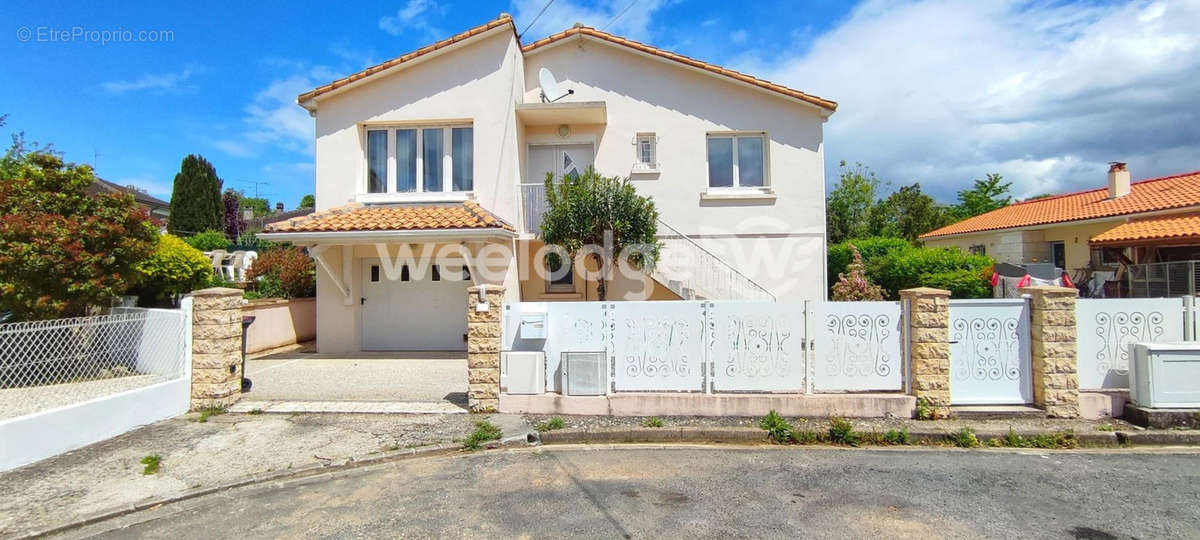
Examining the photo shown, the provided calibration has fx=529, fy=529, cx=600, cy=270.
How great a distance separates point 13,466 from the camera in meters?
5.06

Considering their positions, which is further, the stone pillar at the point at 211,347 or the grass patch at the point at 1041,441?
the stone pillar at the point at 211,347

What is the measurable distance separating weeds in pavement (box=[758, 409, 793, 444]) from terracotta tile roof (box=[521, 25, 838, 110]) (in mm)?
8360

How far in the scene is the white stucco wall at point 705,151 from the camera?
12.1 metres

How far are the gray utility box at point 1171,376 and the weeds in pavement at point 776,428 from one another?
4.07 metres

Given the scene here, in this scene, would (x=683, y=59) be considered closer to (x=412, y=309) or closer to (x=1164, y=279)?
(x=412, y=309)

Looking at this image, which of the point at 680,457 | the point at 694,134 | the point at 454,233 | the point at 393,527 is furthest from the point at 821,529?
the point at 694,134

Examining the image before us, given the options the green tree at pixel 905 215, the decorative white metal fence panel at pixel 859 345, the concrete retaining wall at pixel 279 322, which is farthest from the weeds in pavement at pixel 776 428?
the green tree at pixel 905 215

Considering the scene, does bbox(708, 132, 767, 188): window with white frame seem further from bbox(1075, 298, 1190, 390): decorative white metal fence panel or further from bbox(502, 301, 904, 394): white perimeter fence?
bbox(1075, 298, 1190, 390): decorative white metal fence panel

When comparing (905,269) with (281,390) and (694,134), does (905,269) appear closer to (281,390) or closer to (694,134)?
(694,134)

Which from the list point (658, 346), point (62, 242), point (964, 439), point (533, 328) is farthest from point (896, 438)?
point (62, 242)

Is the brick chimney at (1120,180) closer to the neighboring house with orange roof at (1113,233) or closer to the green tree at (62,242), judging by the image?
the neighboring house with orange roof at (1113,233)

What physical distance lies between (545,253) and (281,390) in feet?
19.0

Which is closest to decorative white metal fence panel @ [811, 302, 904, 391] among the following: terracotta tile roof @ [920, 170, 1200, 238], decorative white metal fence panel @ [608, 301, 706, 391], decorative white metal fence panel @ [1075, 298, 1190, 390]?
decorative white metal fence panel @ [608, 301, 706, 391]

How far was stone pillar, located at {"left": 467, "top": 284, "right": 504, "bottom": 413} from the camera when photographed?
6691mm
